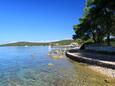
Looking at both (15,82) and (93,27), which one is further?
(93,27)

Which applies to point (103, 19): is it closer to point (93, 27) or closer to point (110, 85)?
point (93, 27)

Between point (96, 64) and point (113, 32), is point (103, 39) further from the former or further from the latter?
point (96, 64)

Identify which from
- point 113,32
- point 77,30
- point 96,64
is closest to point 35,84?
point 96,64

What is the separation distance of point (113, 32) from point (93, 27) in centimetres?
1093

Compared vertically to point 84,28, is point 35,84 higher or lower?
lower

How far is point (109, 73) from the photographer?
74.2 ft

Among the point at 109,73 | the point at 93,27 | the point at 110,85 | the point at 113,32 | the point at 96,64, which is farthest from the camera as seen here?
the point at 93,27

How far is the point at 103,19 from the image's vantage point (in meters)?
43.4

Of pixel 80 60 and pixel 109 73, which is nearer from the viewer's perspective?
pixel 109 73

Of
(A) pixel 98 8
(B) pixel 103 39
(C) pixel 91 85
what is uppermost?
(A) pixel 98 8

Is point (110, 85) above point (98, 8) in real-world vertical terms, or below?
below

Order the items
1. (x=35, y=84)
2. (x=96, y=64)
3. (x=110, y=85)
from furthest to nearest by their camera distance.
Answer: (x=96, y=64) → (x=35, y=84) → (x=110, y=85)

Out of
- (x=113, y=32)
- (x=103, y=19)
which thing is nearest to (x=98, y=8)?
(x=103, y=19)

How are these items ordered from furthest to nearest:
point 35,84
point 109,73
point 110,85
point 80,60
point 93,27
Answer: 1. point 93,27
2. point 80,60
3. point 109,73
4. point 35,84
5. point 110,85
